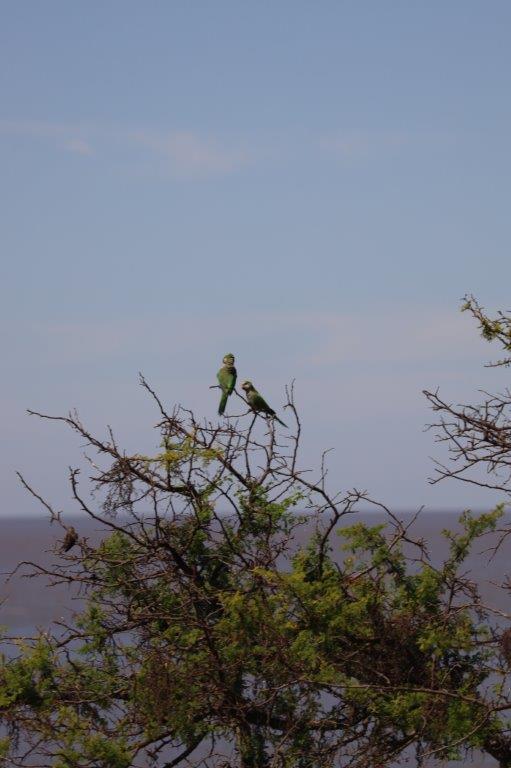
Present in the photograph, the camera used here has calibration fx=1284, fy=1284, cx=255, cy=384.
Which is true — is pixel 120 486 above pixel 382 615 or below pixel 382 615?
above

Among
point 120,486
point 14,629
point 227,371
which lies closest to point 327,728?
point 120,486

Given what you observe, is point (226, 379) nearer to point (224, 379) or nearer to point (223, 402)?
point (224, 379)

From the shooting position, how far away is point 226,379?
1102 centimetres

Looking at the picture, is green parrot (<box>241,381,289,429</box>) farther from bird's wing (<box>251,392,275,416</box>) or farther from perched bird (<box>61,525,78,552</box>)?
perched bird (<box>61,525,78,552</box>)

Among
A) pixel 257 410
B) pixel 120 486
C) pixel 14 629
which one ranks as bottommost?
pixel 14 629

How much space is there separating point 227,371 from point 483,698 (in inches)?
139

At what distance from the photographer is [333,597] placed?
9.65m

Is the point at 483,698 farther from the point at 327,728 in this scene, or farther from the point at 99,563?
the point at 99,563

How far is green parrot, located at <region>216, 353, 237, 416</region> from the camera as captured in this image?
10922 mm

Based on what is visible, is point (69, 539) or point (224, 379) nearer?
point (69, 539)

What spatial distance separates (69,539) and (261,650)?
5.42ft

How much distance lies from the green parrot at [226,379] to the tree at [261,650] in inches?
33.2

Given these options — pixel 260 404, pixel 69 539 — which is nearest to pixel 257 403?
pixel 260 404

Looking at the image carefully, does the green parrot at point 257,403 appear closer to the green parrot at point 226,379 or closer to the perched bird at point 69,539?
the green parrot at point 226,379
